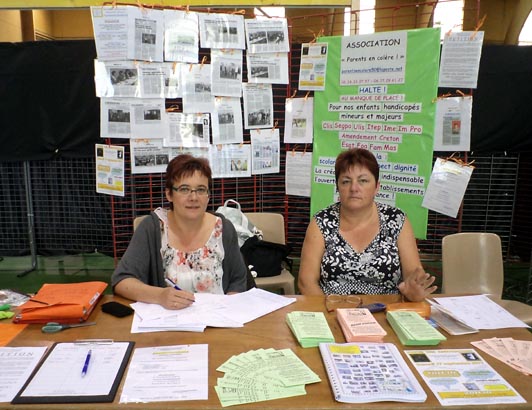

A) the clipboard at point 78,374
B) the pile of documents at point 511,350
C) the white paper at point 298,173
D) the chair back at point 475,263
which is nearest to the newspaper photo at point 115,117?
the white paper at point 298,173

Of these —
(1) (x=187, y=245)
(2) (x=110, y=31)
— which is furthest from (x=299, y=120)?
(1) (x=187, y=245)

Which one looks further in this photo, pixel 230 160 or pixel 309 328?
pixel 230 160

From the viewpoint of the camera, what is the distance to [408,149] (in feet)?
9.84

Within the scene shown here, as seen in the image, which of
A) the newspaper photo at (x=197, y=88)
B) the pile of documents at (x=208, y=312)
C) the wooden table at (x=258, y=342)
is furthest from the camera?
the newspaper photo at (x=197, y=88)

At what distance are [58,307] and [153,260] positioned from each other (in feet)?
1.50

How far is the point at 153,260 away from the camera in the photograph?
1894 millimetres

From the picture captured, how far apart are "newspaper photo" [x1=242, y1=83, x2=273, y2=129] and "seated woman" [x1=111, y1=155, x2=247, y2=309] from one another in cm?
130

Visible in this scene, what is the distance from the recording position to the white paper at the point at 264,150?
328 cm

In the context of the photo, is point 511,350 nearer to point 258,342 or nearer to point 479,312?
point 479,312

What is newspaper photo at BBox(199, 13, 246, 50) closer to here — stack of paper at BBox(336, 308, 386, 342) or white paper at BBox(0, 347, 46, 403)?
stack of paper at BBox(336, 308, 386, 342)

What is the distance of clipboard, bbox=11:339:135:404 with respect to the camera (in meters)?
1.09

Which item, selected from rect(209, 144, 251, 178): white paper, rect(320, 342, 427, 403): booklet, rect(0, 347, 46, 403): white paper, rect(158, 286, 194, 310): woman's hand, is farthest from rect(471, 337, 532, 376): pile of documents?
rect(209, 144, 251, 178): white paper

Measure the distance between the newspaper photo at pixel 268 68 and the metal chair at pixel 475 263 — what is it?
5.15ft

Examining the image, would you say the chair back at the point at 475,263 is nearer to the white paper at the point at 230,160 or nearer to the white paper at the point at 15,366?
the white paper at the point at 230,160
